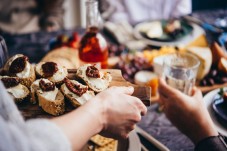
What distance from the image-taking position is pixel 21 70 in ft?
3.08

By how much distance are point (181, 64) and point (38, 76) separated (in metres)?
0.68

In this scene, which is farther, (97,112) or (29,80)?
(29,80)

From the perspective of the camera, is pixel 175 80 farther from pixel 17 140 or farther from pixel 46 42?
pixel 17 140

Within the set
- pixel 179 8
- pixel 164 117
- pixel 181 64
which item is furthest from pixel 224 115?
pixel 179 8

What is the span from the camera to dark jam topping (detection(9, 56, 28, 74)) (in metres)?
0.94

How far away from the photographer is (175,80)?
1.31 m

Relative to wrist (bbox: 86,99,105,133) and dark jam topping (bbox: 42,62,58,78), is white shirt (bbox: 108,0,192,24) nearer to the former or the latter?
dark jam topping (bbox: 42,62,58,78)

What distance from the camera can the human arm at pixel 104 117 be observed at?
26.6 inches

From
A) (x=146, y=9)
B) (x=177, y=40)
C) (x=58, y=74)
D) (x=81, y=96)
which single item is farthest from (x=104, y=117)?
(x=146, y=9)

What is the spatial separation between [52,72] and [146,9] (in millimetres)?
1752

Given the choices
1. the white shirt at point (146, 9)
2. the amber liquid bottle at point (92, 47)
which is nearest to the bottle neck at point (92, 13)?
the amber liquid bottle at point (92, 47)

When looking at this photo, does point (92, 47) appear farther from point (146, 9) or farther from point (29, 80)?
point (146, 9)

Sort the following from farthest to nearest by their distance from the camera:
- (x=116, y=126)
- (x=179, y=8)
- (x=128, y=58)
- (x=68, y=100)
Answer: (x=179, y=8) → (x=128, y=58) → (x=68, y=100) → (x=116, y=126)

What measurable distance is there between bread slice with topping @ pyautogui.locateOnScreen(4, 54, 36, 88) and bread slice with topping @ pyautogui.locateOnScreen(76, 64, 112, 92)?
14cm
